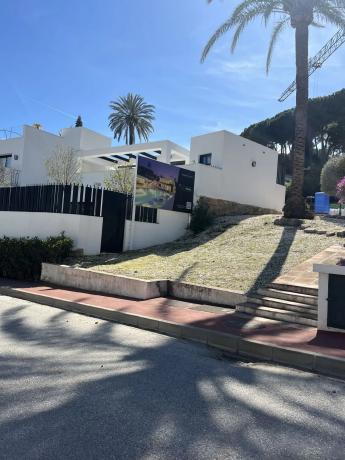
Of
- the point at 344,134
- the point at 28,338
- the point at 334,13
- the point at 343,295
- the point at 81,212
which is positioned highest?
the point at 344,134

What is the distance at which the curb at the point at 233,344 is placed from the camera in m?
5.75

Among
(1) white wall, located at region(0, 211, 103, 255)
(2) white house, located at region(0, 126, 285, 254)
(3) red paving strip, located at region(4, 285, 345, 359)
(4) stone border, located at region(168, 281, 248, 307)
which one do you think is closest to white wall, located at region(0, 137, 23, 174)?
(2) white house, located at region(0, 126, 285, 254)

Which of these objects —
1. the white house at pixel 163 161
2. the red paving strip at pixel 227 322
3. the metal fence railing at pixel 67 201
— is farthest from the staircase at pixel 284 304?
the metal fence railing at pixel 67 201

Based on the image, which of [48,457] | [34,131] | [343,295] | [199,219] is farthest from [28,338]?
[34,131]

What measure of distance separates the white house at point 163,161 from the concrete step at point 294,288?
7.55m

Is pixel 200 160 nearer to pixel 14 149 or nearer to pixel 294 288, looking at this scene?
pixel 14 149

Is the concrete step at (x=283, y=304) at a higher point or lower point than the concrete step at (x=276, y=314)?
higher

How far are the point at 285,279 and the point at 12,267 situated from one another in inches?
354

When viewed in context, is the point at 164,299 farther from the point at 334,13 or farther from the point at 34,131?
the point at 34,131

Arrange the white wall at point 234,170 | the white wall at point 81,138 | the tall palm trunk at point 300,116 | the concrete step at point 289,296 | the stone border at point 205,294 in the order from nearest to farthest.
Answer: the concrete step at point 289,296 → the stone border at point 205,294 → the tall palm trunk at point 300,116 → the white wall at point 234,170 → the white wall at point 81,138

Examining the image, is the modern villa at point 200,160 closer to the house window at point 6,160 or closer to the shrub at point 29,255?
the house window at point 6,160

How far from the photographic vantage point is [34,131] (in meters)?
27.6

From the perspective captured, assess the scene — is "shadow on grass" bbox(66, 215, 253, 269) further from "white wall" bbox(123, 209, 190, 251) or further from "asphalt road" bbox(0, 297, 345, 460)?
"asphalt road" bbox(0, 297, 345, 460)

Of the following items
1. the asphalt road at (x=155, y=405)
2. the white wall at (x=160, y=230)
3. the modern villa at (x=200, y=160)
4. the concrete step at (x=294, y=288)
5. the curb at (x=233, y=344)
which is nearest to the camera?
the asphalt road at (x=155, y=405)
